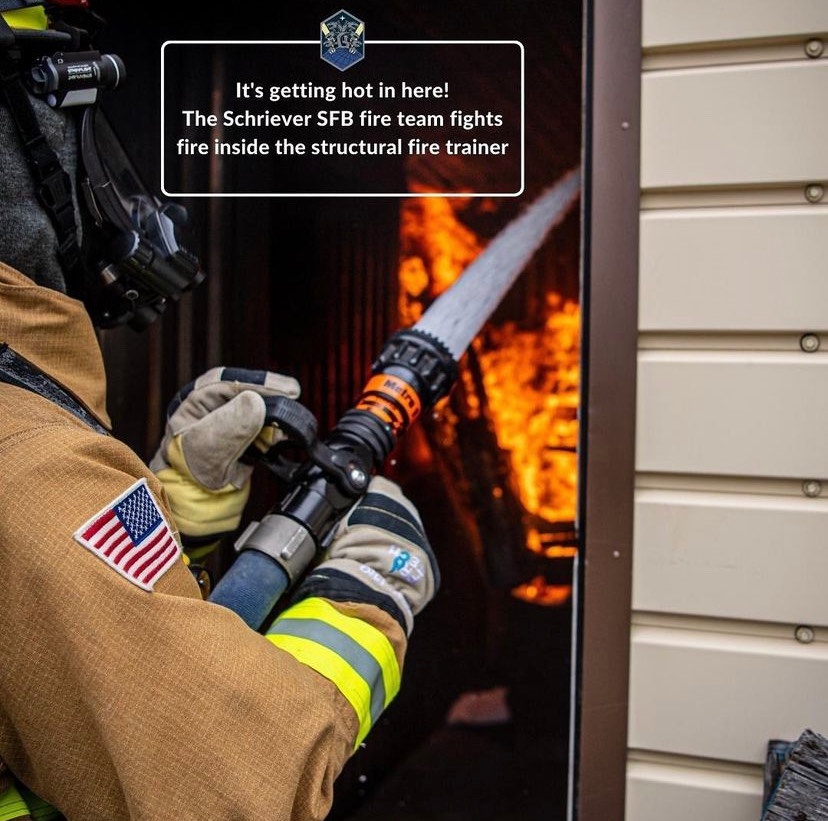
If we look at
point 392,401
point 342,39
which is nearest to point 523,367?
point 392,401

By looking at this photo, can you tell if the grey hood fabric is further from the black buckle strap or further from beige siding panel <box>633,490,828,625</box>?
beige siding panel <box>633,490,828,625</box>

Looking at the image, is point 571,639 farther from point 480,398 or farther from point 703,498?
point 480,398

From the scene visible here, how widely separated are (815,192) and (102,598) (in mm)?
1549

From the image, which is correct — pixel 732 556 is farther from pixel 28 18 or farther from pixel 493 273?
pixel 28 18

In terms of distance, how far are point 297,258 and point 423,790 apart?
1.24 m

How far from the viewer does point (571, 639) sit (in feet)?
6.11

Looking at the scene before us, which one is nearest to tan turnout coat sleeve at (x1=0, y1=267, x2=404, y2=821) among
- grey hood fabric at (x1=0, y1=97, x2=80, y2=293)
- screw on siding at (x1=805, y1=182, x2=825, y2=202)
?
grey hood fabric at (x1=0, y1=97, x2=80, y2=293)

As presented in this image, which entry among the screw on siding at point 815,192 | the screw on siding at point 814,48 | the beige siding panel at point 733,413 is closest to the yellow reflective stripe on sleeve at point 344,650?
the beige siding panel at point 733,413

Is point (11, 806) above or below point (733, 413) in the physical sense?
below

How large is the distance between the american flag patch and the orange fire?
86cm

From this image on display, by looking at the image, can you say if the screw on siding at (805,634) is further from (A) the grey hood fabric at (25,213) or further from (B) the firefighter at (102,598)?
(A) the grey hood fabric at (25,213)

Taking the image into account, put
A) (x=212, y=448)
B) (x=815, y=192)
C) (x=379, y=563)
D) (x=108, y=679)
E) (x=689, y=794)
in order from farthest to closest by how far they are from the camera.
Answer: (x=689, y=794), (x=815, y=192), (x=212, y=448), (x=379, y=563), (x=108, y=679)

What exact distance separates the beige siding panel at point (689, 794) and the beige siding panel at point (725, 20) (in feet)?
5.16

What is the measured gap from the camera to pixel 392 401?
5.53 feet
